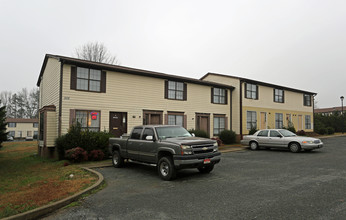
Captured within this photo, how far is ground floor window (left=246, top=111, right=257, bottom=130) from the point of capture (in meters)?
23.4

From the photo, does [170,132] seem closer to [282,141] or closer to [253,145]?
[282,141]

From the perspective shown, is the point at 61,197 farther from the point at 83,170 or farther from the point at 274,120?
the point at 274,120

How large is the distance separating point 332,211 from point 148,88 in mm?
14430

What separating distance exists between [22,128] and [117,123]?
6446 cm

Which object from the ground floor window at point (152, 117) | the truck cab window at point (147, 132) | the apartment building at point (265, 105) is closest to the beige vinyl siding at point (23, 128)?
the apartment building at point (265, 105)

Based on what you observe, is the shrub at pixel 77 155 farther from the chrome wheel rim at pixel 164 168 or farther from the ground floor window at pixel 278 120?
the ground floor window at pixel 278 120

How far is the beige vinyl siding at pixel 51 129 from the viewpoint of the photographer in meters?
14.1

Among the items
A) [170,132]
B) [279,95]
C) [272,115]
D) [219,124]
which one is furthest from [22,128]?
[170,132]

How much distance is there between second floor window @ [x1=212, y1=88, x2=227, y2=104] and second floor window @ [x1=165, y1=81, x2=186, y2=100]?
370cm

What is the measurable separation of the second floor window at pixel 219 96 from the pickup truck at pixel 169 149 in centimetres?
1353

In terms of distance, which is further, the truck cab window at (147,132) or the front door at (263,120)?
the front door at (263,120)

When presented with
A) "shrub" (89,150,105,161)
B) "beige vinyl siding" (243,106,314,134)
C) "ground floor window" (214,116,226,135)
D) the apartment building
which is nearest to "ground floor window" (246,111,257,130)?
the apartment building

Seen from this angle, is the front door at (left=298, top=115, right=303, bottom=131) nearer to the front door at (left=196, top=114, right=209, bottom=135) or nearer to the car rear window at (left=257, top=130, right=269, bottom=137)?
the front door at (left=196, top=114, right=209, bottom=135)

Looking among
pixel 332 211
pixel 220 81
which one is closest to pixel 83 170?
pixel 332 211
